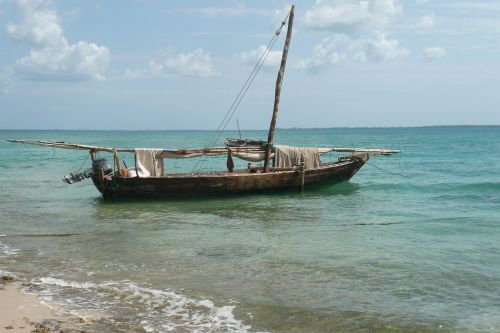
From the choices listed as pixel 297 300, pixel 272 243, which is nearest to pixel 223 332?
pixel 297 300

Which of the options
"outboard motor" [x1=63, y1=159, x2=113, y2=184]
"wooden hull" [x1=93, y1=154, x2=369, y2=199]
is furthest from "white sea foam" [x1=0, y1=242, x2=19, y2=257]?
"wooden hull" [x1=93, y1=154, x2=369, y2=199]

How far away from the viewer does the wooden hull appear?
19.5m

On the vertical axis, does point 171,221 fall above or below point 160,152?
below

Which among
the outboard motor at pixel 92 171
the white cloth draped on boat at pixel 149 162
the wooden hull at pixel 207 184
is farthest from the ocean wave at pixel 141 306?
the white cloth draped on boat at pixel 149 162

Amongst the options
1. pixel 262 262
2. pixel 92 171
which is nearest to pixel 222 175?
pixel 92 171

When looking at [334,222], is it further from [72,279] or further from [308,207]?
[72,279]

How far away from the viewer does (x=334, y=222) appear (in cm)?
1600

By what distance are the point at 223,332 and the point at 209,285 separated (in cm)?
210

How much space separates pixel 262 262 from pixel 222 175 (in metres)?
9.73

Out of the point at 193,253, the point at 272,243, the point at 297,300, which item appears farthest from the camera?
the point at 272,243

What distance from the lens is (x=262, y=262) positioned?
426 inches

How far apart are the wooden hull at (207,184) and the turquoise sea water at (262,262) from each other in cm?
43

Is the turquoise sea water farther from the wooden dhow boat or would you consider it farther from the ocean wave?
the wooden dhow boat

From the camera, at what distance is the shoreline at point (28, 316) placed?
6648 mm
